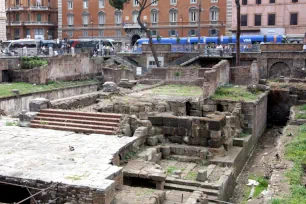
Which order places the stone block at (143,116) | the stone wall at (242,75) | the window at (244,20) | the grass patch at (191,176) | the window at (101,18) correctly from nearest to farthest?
the grass patch at (191,176) < the stone block at (143,116) < the stone wall at (242,75) < the window at (244,20) < the window at (101,18)

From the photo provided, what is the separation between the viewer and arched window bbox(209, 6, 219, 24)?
50125 mm

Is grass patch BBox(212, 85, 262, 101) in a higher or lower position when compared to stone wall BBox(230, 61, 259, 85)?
lower

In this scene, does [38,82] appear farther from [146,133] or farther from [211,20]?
[211,20]

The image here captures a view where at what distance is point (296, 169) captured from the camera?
39.0ft

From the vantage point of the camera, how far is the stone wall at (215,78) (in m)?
20.5

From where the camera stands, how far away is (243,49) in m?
36.2

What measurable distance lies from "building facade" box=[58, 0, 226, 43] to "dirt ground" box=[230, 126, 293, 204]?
91.4 ft

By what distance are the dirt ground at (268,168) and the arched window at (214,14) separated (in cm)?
2747

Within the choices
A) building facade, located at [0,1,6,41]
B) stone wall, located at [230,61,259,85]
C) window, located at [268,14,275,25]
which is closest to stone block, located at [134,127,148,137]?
stone wall, located at [230,61,259,85]

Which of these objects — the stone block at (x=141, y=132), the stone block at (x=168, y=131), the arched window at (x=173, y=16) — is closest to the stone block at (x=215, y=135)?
the stone block at (x=168, y=131)

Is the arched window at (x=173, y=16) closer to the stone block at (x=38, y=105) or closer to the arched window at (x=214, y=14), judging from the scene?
the arched window at (x=214, y=14)

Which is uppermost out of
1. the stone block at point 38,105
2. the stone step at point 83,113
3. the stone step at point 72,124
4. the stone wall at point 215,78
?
the stone wall at point 215,78

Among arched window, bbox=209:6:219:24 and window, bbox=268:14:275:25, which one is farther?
arched window, bbox=209:6:219:24

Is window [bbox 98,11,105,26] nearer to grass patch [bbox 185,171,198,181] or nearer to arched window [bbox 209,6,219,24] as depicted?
arched window [bbox 209,6,219,24]
